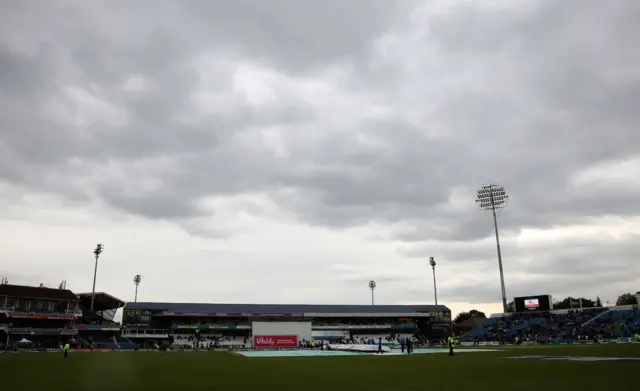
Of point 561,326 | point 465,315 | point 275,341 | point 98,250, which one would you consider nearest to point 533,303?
point 561,326

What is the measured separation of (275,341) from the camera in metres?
78.8

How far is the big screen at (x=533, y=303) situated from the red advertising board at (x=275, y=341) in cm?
4607

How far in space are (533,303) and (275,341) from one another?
50621mm

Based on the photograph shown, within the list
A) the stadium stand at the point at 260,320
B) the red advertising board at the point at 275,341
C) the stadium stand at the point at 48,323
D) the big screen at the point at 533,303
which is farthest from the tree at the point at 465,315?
the stadium stand at the point at 48,323

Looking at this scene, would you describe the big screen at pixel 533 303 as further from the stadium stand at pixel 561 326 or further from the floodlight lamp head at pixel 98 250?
the floodlight lamp head at pixel 98 250

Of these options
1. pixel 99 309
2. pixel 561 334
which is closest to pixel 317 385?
pixel 561 334

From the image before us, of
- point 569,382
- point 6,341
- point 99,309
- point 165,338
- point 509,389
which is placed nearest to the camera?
point 509,389

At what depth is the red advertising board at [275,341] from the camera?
257 feet

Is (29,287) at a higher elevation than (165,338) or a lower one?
higher

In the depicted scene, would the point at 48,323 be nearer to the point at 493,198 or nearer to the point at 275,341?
the point at 275,341

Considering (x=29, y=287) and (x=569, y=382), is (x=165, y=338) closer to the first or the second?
(x=29, y=287)

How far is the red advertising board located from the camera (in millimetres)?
78200

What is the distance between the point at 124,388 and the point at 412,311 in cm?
11355

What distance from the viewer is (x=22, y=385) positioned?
53.2ft
